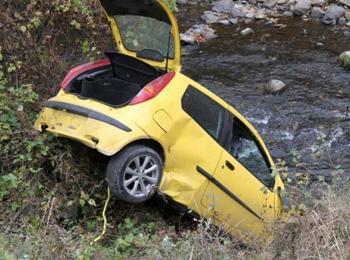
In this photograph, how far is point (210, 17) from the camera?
16.7 m

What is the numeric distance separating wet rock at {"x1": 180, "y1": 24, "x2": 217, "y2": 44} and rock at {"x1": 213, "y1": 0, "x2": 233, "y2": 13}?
157 centimetres

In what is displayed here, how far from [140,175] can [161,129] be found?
1.61 ft

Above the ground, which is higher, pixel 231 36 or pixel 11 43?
pixel 11 43

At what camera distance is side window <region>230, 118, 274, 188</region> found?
679 centimetres

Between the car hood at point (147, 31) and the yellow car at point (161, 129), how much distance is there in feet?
0.04

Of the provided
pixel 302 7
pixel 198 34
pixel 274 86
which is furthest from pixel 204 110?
pixel 302 7

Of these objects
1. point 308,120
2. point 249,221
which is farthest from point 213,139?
point 308,120

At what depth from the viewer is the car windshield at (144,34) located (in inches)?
262

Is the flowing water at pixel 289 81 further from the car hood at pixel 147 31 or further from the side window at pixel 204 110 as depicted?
the car hood at pixel 147 31

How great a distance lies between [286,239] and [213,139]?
179 centimetres

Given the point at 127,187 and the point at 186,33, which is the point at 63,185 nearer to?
the point at 127,187

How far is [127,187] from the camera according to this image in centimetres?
546

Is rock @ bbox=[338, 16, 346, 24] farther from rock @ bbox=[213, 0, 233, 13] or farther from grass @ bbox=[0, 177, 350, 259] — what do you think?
grass @ bbox=[0, 177, 350, 259]

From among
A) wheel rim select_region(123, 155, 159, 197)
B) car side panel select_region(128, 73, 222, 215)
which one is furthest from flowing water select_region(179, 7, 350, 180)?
wheel rim select_region(123, 155, 159, 197)
